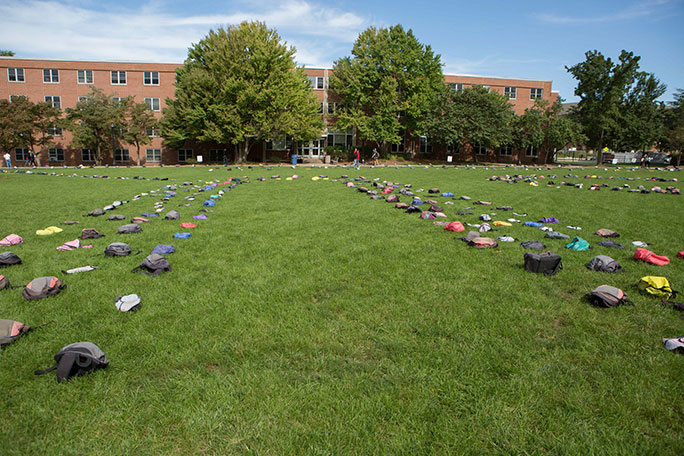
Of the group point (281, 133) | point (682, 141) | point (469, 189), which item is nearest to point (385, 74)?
point (281, 133)

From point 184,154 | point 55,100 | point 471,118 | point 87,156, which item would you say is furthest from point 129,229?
point 55,100

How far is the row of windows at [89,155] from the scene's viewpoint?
49094mm

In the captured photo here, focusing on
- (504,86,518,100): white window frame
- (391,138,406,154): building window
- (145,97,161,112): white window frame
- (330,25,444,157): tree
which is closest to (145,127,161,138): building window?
(145,97,161,112): white window frame

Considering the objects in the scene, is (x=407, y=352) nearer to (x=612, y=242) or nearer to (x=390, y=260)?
(x=390, y=260)

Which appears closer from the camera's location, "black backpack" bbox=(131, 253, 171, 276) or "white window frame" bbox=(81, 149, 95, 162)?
"black backpack" bbox=(131, 253, 171, 276)

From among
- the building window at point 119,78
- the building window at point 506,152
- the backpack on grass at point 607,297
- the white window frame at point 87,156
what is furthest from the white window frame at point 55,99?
the backpack on grass at point 607,297

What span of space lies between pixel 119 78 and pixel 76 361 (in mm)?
58011

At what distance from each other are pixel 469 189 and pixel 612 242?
975 cm

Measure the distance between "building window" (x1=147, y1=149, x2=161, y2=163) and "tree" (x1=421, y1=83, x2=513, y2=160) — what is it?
117 feet

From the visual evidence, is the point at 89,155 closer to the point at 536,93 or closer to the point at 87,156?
the point at 87,156

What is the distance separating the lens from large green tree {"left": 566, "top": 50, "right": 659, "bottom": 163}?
5188 centimetres

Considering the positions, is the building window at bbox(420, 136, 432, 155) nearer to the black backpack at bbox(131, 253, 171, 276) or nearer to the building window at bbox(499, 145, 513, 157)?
the building window at bbox(499, 145, 513, 157)

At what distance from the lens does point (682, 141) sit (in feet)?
159

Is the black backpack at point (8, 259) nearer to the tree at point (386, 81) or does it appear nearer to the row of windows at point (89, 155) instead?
the tree at point (386, 81)
